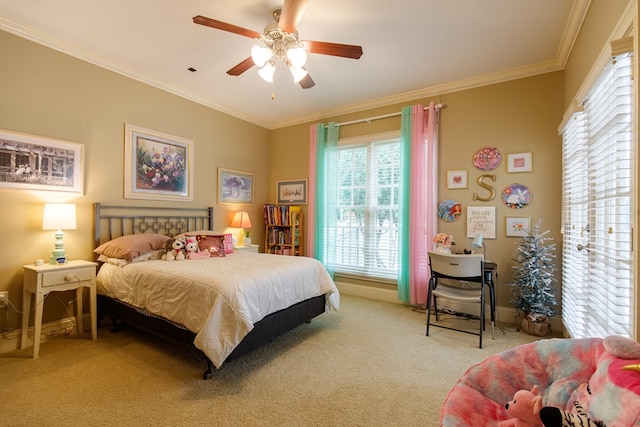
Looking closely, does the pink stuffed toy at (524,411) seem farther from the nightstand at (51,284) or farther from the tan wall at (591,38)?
the nightstand at (51,284)

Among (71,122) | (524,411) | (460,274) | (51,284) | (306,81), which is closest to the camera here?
(524,411)

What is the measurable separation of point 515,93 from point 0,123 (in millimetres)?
5011

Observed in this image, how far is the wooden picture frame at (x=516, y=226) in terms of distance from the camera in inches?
125

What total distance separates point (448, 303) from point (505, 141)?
2.00 meters

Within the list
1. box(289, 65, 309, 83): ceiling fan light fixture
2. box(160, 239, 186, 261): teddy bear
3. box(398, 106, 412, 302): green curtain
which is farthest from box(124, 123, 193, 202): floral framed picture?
box(398, 106, 412, 302): green curtain

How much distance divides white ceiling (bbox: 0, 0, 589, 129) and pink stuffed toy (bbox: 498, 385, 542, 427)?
256 centimetres

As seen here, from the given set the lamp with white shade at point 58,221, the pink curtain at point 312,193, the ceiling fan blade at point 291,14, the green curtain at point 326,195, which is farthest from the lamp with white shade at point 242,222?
the ceiling fan blade at point 291,14

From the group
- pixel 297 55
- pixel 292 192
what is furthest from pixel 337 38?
pixel 292 192

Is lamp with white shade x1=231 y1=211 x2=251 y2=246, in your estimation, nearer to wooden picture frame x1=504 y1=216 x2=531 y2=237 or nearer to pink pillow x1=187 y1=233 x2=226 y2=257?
pink pillow x1=187 y1=233 x2=226 y2=257

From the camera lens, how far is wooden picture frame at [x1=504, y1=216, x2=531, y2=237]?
3.18 metres

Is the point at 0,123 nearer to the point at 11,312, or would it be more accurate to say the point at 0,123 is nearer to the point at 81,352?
the point at 11,312

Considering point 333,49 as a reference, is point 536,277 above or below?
below

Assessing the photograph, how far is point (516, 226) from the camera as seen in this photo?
322 centimetres

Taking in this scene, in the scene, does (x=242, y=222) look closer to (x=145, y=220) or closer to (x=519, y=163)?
(x=145, y=220)
